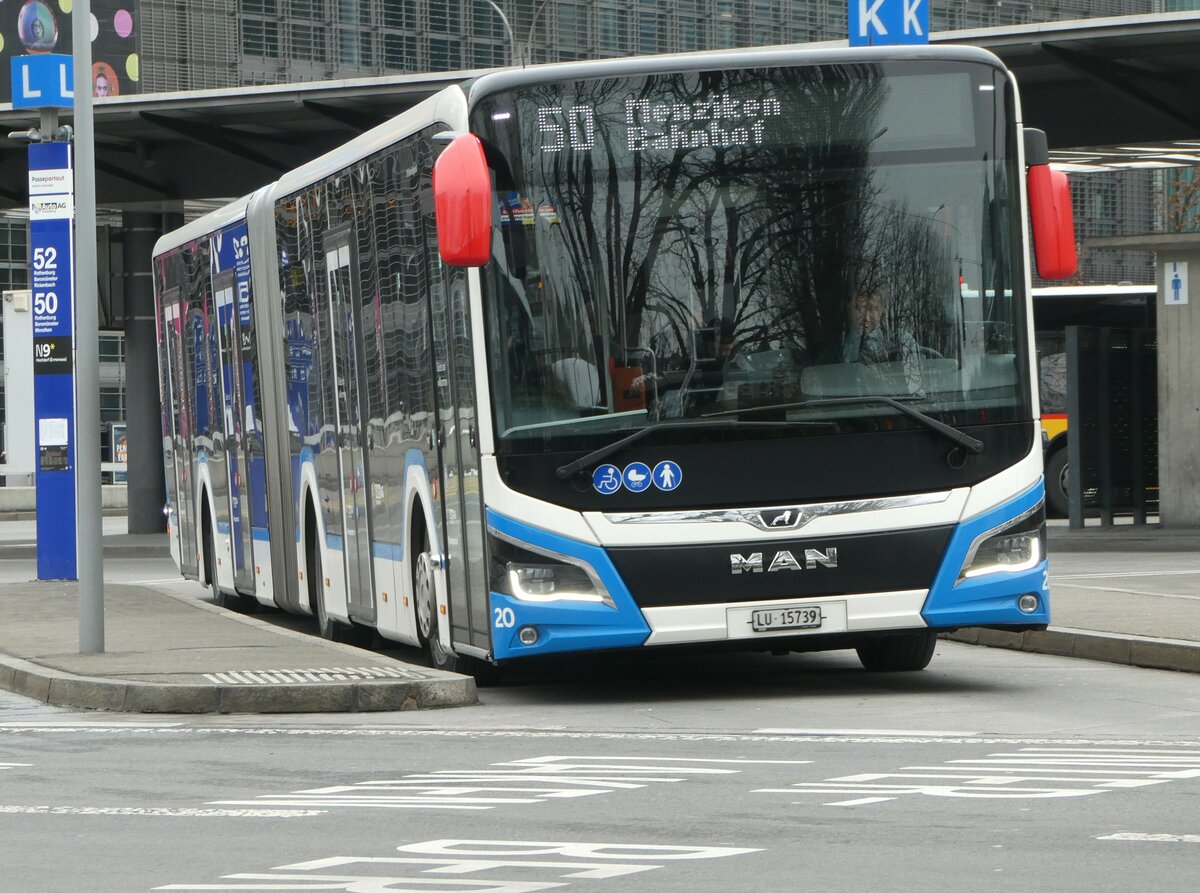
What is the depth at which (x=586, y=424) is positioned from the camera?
11.2 meters

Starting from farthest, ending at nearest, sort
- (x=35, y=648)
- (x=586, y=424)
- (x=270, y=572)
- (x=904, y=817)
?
(x=270, y=572) → (x=35, y=648) → (x=586, y=424) → (x=904, y=817)

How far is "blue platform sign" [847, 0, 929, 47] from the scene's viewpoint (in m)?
17.6

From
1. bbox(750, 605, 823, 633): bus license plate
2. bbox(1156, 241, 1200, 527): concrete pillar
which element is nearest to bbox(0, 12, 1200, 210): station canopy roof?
bbox(1156, 241, 1200, 527): concrete pillar

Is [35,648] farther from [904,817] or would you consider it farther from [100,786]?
[904,817]

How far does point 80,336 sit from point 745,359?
4358mm

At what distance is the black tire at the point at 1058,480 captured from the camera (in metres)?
31.3

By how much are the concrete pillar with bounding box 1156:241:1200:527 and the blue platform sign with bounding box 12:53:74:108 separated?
1184 cm

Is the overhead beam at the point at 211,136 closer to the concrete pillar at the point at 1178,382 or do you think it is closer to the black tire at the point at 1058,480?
the black tire at the point at 1058,480

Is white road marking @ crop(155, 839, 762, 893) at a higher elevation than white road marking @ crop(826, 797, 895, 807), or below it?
higher

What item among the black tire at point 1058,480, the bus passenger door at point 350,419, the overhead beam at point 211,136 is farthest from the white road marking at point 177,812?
the black tire at point 1058,480

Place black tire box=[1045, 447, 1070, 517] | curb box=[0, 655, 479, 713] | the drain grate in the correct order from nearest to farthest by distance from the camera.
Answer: curb box=[0, 655, 479, 713], the drain grate, black tire box=[1045, 447, 1070, 517]

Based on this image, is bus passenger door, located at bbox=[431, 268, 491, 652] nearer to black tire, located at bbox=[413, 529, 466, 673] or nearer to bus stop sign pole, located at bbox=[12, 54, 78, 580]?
black tire, located at bbox=[413, 529, 466, 673]

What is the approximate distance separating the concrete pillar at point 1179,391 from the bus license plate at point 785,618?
1573 cm

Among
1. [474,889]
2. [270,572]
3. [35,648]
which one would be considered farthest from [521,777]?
[270,572]
